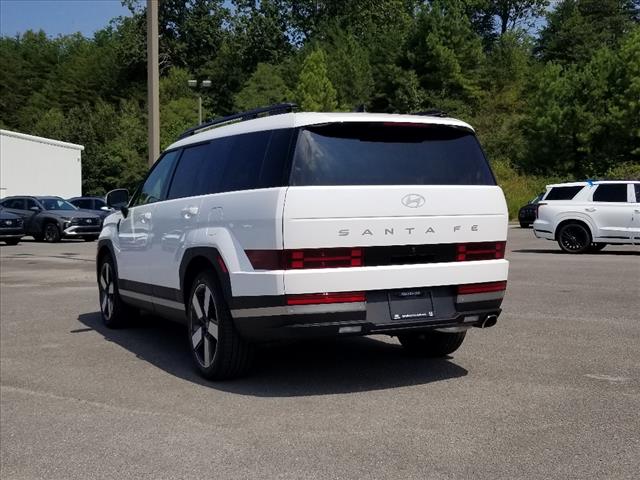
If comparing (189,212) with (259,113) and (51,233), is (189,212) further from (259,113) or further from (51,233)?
(51,233)

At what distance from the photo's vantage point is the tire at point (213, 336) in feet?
19.8

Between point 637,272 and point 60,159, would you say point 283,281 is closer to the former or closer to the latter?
point 637,272

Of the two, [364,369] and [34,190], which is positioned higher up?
[34,190]

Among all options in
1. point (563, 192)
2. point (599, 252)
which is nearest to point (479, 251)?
point (599, 252)

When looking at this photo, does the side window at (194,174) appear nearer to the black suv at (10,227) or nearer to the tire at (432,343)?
the tire at (432,343)

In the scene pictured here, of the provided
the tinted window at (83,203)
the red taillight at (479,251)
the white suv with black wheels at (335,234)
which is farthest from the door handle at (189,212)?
the tinted window at (83,203)

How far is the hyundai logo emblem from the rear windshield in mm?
117

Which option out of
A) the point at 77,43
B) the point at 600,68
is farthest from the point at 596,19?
the point at 77,43

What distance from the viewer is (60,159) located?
4803cm

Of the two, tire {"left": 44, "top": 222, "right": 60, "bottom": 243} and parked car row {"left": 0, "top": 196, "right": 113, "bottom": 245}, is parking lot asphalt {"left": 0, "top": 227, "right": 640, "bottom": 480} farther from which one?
tire {"left": 44, "top": 222, "right": 60, "bottom": 243}

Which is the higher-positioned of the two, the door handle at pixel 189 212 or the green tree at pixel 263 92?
the green tree at pixel 263 92

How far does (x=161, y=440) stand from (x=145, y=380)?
1749 mm

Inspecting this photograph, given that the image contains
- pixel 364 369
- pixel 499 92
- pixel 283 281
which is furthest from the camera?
pixel 499 92

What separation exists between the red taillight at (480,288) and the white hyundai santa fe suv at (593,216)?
1384cm
